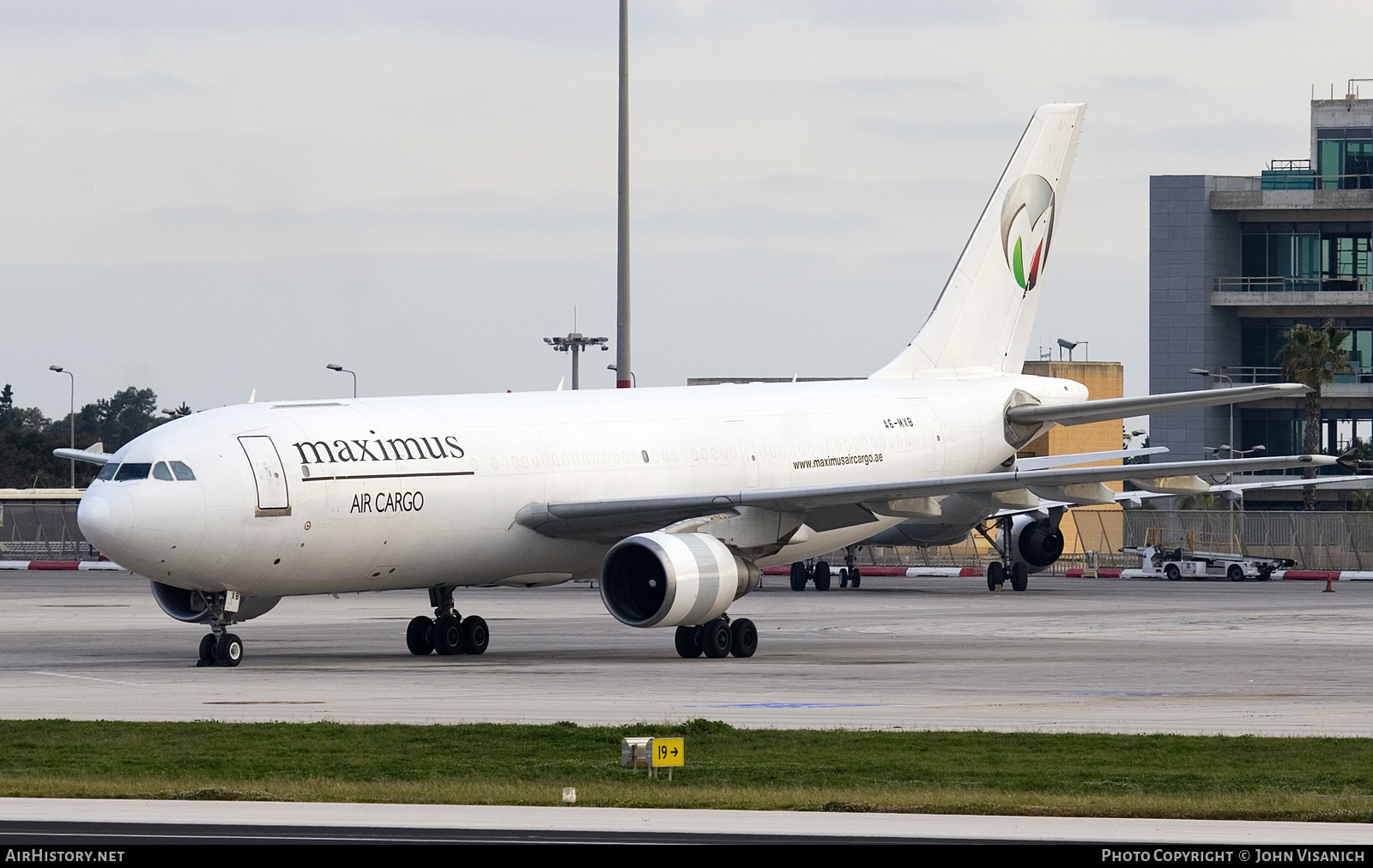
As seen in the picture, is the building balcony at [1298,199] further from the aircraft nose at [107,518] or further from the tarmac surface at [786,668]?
the aircraft nose at [107,518]

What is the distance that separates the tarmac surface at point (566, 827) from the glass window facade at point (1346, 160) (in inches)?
3934

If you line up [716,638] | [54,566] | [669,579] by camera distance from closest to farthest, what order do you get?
[669,579]
[716,638]
[54,566]

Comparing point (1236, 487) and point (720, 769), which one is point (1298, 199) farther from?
point (720, 769)

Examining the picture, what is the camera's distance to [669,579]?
28.8 m

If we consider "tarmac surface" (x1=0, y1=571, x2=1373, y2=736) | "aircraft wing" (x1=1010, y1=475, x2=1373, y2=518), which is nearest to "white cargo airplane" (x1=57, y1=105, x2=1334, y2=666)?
"tarmac surface" (x1=0, y1=571, x2=1373, y2=736)

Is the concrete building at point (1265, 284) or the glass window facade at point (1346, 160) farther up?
the glass window facade at point (1346, 160)

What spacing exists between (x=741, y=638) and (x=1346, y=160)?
3424 inches

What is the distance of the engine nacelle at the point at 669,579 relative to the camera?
28984mm

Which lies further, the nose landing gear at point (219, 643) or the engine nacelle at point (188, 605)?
the engine nacelle at point (188, 605)

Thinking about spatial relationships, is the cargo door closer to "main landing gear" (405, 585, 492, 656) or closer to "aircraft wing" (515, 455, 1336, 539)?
"aircraft wing" (515, 455, 1336, 539)

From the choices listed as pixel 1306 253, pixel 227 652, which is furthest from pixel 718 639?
pixel 1306 253

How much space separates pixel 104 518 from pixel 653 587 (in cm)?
791

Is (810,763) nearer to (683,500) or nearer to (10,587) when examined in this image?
(683,500)

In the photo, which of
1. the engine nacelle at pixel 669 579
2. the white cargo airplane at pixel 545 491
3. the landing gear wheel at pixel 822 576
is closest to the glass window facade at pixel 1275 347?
the landing gear wheel at pixel 822 576
